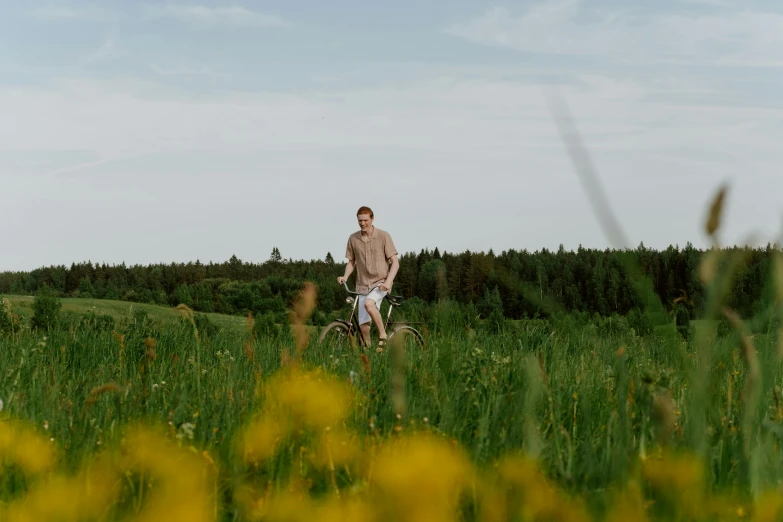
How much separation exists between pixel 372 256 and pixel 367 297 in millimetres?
585

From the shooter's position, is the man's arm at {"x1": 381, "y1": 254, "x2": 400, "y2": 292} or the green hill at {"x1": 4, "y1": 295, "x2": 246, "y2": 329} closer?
the man's arm at {"x1": 381, "y1": 254, "x2": 400, "y2": 292}

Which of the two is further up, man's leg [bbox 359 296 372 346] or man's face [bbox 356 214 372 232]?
man's face [bbox 356 214 372 232]

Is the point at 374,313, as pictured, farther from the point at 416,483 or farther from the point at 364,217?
the point at 416,483

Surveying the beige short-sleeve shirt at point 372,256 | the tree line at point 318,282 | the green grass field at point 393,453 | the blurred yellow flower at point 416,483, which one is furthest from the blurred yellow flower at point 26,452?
the tree line at point 318,282

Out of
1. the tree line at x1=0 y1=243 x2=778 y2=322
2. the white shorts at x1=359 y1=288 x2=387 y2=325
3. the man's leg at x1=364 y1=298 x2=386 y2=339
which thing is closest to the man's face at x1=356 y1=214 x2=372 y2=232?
the white shorts at x1=359 y1=288 x2=387 y2=325

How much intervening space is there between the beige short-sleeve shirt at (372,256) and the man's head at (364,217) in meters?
0.13

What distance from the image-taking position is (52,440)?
2.65 meters

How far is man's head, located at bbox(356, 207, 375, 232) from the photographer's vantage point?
33.7 feet

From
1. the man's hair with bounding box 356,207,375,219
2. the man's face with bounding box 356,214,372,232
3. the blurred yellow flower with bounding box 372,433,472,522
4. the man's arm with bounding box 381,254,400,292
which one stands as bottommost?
the blurred yellow flower with bounding box 372,433,472,522

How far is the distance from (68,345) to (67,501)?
5.10m

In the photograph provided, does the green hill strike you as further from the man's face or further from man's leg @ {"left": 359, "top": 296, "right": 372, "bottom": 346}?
the man's face

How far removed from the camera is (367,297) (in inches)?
393

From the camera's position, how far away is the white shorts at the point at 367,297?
32.9 feet

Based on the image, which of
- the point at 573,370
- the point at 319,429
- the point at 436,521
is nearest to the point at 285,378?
the point at 319,429
